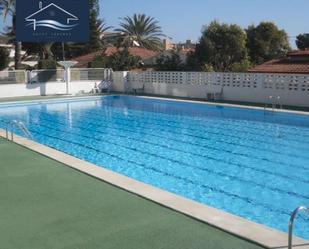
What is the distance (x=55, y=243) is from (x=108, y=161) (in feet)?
20.1

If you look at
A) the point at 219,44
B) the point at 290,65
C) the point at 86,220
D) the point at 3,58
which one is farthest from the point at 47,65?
the point at 86,220

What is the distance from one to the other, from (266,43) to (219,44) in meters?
4.63

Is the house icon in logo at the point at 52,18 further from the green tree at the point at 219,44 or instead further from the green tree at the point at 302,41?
the green tree at the point at 302,41

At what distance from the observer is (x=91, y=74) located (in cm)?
2709

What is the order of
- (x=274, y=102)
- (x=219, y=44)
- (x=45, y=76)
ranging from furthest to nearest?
(x=219, y=44), (x=45, y=76), (x=274, y=102)

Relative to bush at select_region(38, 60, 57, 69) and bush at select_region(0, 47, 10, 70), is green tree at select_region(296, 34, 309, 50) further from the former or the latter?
bush at select_region(0, 47, 10, 70)

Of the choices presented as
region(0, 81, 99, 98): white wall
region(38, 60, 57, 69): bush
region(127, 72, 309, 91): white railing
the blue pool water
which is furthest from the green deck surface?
region(38, 60, 57, 69): bush

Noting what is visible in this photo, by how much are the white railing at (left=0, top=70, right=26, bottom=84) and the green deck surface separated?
61.0 feet

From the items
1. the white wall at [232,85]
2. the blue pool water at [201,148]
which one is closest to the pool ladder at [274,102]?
the white wall at [232,85]

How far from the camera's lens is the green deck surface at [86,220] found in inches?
172

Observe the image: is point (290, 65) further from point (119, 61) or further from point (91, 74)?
point (119, 61)

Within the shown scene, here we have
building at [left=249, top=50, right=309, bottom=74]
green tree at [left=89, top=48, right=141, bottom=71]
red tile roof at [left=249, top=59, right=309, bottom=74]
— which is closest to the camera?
red tile roof at [left=249, top=59, right=309, bottom=74]

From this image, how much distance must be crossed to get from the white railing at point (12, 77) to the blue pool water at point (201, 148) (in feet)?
12.1

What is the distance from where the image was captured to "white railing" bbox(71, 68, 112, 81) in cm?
2663
